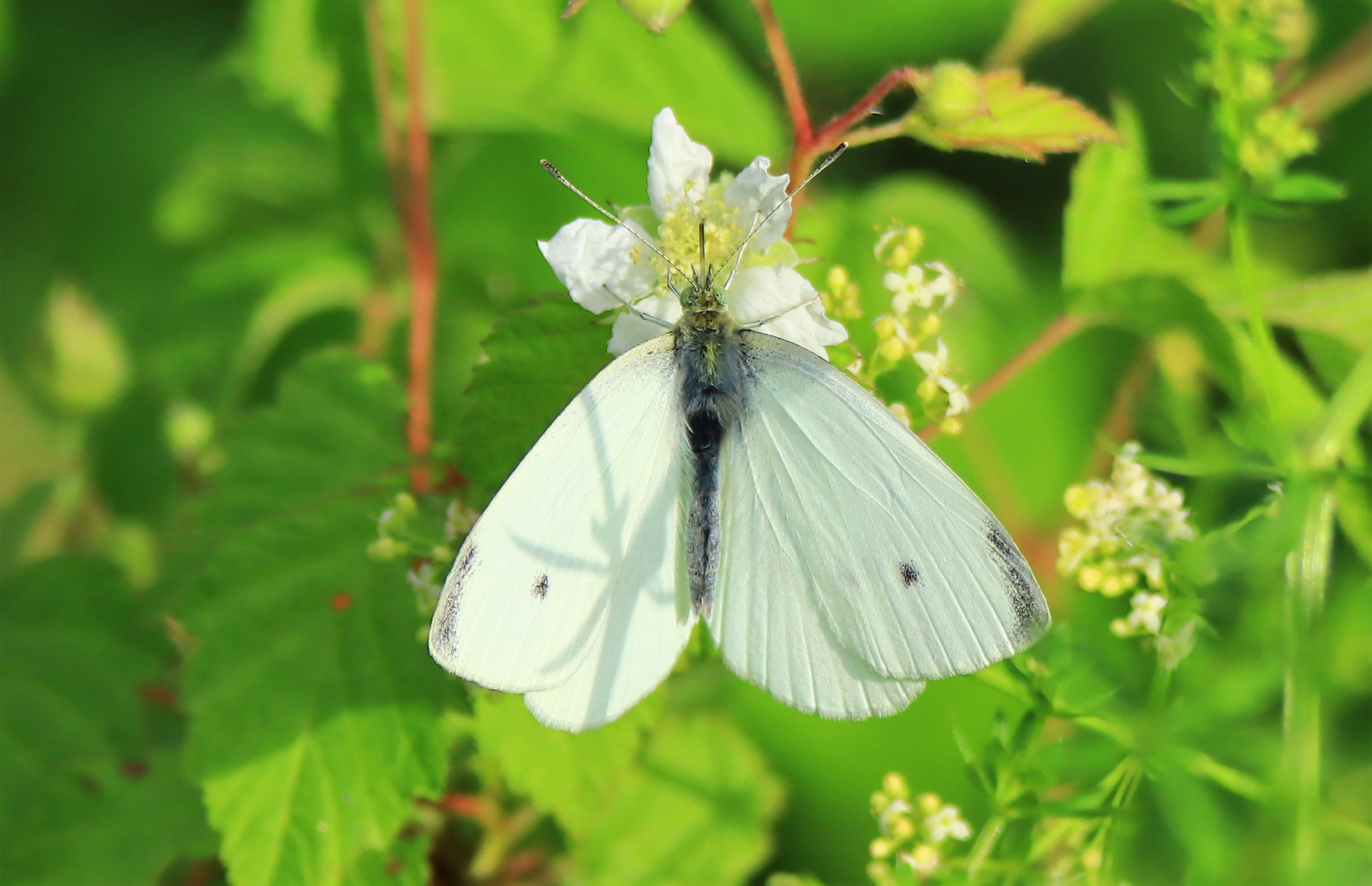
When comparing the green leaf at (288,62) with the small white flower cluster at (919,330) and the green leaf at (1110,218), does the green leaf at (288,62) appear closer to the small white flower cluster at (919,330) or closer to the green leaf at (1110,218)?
the small white flower cluster at (919,330)

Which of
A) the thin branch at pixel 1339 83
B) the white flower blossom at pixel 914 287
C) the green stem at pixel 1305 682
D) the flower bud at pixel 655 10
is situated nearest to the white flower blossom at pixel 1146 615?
the green stem at pixel 1305 682

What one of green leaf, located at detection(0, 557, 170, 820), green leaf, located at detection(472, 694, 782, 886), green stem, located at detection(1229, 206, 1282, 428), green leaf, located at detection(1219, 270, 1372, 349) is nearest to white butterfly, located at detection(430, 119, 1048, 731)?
green stem, located at detection(1229, 206, 1282, 428)

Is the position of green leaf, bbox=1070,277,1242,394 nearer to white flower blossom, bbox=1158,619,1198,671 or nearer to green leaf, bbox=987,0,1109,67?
white flower blossom, bbox=1158,619,1198,671

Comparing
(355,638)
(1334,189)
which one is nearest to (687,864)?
(355,638)

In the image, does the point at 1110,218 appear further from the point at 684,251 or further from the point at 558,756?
the point at 558,756

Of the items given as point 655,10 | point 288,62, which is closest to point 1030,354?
point 655,10

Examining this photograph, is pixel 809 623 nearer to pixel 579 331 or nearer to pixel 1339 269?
pixel 579 331
